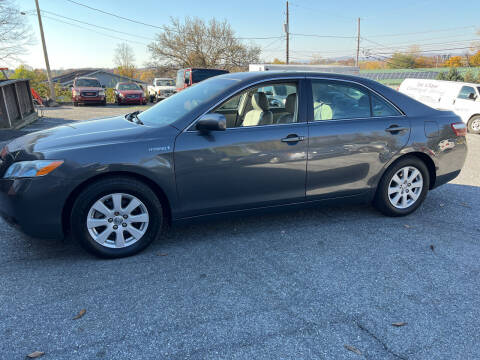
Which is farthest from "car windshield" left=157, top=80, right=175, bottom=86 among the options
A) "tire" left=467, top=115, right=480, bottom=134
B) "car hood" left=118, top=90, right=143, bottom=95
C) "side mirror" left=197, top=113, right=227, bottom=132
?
"side mirror" left=197, top=113, right=227, bottom=132

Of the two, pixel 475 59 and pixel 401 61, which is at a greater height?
pixel 401 61

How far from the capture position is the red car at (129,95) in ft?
78.0

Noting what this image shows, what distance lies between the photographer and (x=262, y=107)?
399cm

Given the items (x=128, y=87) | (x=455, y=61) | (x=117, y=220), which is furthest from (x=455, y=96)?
(x=455, y=61)

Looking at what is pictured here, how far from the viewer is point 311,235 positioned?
3873 millimetres

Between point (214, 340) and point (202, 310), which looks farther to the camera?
point (202, 310)

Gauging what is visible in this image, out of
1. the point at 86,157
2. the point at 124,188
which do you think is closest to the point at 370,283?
the point at 124,188

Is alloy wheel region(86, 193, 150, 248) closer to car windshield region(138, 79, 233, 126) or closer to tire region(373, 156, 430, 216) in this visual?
car windshield region(138, 79, 233, 126)

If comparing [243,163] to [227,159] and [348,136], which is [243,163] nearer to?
[227,159]

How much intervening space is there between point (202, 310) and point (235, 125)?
1.79 metres

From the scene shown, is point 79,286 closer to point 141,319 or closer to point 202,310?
point 141,319

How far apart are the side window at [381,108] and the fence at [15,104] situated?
10.8m

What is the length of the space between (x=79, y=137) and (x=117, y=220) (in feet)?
2.77

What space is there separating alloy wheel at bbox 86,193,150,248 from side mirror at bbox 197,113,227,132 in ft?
2.95
